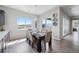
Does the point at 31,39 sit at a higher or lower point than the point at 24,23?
lower

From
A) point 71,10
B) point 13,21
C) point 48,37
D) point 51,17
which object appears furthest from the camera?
point 48,37

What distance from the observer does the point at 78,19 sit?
8.06 ft

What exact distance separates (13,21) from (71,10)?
1485mm

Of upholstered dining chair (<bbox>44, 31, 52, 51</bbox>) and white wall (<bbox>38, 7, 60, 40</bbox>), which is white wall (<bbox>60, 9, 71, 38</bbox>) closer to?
white wall (<bbox>38, 7, 60, 40</bbox>)

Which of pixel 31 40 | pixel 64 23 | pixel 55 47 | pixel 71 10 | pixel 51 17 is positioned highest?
pixel 71 10

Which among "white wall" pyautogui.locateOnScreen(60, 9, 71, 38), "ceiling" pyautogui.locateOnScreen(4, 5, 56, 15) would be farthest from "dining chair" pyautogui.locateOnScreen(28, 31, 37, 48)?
"white wall" pyautogui.locateOnScreen(60, 9, 71, 38)

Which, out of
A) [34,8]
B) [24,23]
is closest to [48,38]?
[24,23]

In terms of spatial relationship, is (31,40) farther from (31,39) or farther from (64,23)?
(64,23)

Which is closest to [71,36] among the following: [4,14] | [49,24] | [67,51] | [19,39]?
[67,51]

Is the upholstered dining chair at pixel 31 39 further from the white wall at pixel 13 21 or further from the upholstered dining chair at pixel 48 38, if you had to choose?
the upholstered dining chair at pixel 48 38

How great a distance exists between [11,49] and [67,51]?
1361 millimetres

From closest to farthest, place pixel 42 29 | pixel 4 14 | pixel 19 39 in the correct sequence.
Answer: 1. pixel 4 14
2. pixel 19 39
3. pixel 42 29

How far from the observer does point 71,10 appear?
2.45m
